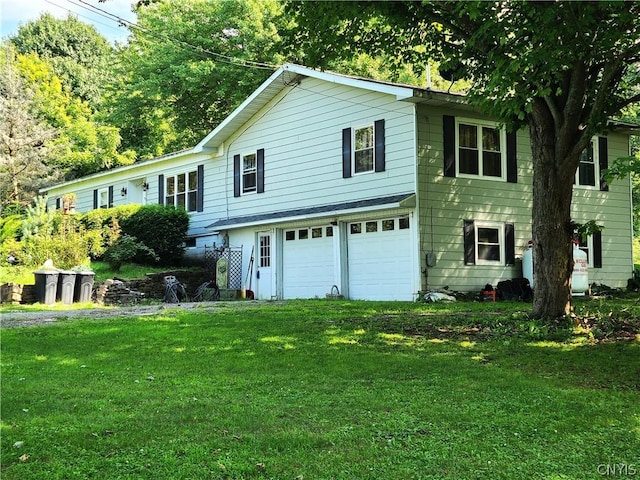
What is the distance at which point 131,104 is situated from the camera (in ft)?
104

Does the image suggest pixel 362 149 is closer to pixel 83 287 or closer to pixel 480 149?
pixel 480 149

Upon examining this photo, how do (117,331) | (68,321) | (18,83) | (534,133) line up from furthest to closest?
(18,83), (68,321), (534,133), (117,331)

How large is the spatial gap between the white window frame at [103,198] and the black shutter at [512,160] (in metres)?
17.1

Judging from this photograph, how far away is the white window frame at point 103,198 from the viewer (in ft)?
84.6

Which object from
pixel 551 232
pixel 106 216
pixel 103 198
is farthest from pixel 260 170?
pixel 551 232

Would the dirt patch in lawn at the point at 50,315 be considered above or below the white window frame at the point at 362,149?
below

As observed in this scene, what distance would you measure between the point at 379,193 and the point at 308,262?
10.6 feet

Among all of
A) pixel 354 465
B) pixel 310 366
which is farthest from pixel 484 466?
pixel 310 366

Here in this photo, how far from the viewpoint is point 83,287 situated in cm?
1413

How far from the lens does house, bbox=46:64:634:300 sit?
1430 cm

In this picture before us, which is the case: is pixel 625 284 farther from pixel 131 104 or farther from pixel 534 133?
pixel 131 104

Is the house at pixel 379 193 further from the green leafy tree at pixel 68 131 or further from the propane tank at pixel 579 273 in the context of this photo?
the green leafy tree at pixel 68 131

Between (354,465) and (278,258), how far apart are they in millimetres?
14562

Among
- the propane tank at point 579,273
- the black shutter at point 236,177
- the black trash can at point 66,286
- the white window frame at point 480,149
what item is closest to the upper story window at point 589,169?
the propane tank at point 579,273
